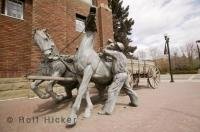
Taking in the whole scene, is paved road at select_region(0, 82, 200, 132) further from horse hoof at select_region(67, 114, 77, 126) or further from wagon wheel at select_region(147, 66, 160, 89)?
wagon wheel at select_region(147, 66, 160, 89)

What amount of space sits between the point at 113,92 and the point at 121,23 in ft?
76.2

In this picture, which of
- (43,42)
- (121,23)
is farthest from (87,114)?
(121,23)

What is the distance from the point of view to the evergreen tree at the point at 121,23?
89.8 ft

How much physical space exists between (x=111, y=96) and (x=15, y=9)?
822 cm

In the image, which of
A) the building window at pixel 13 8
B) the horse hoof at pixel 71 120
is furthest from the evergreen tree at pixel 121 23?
Result: the horse hoof at pixel 71 120

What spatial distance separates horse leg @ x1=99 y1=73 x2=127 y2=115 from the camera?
5710 millimetres

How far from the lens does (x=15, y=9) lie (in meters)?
11.2

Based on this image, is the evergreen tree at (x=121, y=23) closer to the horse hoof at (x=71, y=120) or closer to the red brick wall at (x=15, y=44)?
the red brick wall at (x=15, y=44)

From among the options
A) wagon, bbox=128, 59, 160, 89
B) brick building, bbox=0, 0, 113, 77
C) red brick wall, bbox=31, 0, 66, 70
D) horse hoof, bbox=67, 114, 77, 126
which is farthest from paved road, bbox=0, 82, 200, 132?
red brick wall, bbox=31, 0, 66, 70

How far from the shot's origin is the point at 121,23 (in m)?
28.2

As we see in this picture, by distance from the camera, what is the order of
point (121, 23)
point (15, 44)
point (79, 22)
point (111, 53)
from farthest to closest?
point (121, 23) → point (79, 22) → point (15, 44) → point (111, 53)

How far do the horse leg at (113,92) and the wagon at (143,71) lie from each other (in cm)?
356

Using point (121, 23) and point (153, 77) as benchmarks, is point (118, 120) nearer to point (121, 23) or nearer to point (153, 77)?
point (153, 77)

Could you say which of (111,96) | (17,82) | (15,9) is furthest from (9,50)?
(111,96)
